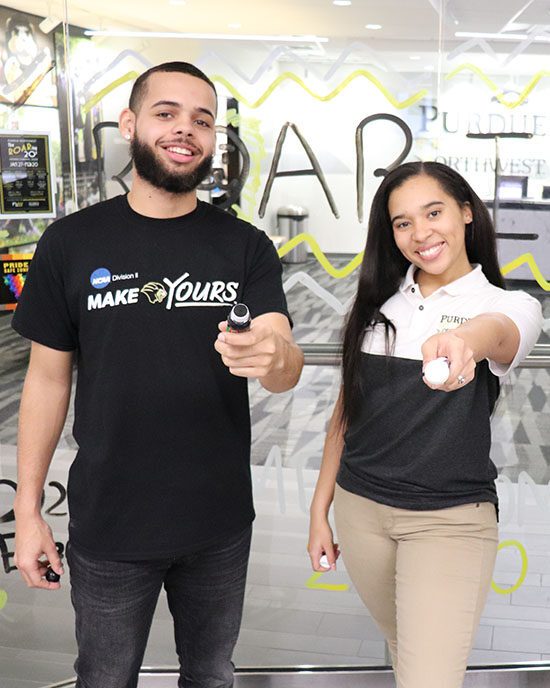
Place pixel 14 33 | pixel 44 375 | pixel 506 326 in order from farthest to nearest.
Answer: pixel 14 33 < pixel 44 375 < pixel 506 326

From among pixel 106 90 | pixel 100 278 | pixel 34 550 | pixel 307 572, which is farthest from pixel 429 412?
pixel 106 90

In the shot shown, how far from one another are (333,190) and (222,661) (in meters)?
1.42

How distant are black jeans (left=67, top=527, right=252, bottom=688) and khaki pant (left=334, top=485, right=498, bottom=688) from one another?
0.94 feet

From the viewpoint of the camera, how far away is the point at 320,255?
2764mm

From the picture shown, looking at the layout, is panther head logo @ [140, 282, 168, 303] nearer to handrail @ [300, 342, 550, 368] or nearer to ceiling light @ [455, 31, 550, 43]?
handrail @ [300, 342, 550, 368]

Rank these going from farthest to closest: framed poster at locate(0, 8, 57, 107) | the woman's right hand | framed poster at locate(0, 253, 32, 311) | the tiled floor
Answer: the tiled floor → framed poster at locate(0, 253, 32, 311) → framed poster at locate(0, 8, 57, 107) → the woman's right hand

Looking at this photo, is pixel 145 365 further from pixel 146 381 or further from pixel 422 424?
pixel 422 424

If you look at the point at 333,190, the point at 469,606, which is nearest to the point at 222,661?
the point at 469,606

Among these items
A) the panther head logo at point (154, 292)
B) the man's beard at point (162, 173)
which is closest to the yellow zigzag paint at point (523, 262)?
the man's beard at point (162, 173)

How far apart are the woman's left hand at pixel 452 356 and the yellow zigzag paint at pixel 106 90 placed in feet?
5.17

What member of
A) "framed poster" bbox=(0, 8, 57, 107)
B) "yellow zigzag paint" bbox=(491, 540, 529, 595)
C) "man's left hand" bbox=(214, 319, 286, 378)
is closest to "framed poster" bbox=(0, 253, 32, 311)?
"framed poster" bbox=(0, 8, 57, 107)

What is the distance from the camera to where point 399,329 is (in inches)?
75.5

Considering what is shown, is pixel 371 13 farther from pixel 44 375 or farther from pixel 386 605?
pixel 386 605

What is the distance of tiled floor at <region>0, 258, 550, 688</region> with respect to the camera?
2830 mm
